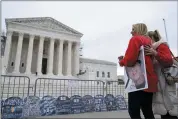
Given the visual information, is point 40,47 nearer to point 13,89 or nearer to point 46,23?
point 46,23

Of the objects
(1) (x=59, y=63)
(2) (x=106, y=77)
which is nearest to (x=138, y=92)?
(1) (x=59, y=63)

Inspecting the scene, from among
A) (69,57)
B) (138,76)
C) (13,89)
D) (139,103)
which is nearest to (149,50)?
(138,76)

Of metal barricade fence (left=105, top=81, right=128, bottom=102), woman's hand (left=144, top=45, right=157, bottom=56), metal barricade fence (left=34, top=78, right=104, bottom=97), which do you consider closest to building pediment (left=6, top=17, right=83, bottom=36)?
metal barricade fence (left=34, top=78, right=104, bottom=97)

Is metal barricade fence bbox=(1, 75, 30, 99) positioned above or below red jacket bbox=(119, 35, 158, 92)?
below

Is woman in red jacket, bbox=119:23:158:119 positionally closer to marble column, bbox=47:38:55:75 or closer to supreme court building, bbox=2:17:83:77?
supreme court building, bbox=2:17:83:77

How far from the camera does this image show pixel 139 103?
259cm

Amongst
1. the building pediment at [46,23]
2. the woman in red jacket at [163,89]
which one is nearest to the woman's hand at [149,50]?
the woman in red jacket at [163,89]

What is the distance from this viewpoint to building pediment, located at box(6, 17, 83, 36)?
31681 millimetres

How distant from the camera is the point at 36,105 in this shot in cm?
723

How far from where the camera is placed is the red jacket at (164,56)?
257cm

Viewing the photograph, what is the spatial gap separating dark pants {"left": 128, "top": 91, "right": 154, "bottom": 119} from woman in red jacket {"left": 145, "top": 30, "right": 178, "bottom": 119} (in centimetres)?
14

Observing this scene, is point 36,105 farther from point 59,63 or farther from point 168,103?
point 59,63

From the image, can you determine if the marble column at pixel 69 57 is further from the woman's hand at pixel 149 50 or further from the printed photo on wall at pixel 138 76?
the woman's hand at pixel 149 50

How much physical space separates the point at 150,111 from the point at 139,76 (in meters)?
0.64
